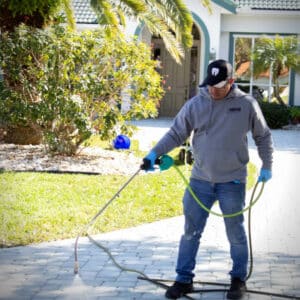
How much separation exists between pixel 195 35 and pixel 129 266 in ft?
56.3

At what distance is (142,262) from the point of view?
6582mm

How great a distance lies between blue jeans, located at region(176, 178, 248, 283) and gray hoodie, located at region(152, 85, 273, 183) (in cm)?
9

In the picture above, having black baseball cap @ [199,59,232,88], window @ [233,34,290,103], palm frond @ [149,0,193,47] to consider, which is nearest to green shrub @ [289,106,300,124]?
window @ [233,34,290,103]

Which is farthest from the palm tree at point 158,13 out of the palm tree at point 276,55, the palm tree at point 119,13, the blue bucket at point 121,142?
the palm tree at point 276,55

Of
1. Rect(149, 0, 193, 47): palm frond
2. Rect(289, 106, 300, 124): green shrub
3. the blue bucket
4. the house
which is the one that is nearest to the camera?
Rect(149, 0, 193, 47): palm frond

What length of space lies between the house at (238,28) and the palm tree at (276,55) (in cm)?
77

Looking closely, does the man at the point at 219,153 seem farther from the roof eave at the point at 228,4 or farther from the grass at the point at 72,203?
the roof eave at the point at 228,4

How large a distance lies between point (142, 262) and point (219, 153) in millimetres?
1677

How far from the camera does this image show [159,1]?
12492 mm

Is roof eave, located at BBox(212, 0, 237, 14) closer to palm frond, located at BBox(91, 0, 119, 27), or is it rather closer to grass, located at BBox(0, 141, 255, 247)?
palm frond, located at BBox(91, 0, 119, 27)

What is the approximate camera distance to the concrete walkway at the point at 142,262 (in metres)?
5.73

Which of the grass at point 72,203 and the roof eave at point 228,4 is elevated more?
the roof eave at point 228,4

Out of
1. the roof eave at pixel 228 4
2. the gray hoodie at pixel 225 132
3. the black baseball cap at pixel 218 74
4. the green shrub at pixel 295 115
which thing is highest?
the roof eave at pixel 228 4

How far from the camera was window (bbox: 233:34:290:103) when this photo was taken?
21688 millimetres
